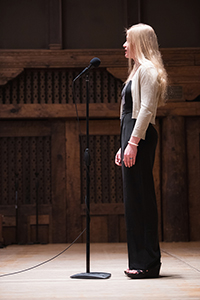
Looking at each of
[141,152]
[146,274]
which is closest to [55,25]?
[141,152]

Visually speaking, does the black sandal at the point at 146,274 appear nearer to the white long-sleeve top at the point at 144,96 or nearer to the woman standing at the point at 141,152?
the woman standing at the point at 141,152

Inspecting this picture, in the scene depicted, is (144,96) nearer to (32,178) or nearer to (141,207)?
(141,207)

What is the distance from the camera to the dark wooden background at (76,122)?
4.60 metres

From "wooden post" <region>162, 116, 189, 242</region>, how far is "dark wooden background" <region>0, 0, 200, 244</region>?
1 cm

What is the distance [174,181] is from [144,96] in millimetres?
2511

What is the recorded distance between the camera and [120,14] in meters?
4.77

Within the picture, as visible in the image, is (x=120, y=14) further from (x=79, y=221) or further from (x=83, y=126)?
(x=79, y=221)

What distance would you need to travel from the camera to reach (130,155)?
7.29 feet

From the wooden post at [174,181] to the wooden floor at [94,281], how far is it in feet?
2.25

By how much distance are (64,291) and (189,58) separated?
3518 millimetres

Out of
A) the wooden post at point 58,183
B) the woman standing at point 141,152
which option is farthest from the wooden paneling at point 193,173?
the woman standing at point 141,152

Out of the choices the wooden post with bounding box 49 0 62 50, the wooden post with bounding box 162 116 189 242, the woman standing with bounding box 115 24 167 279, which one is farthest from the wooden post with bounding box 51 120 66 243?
the woman standing with bounding box 115 24 167 279

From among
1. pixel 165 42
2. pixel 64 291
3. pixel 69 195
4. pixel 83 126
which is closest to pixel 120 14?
pixel 165 42

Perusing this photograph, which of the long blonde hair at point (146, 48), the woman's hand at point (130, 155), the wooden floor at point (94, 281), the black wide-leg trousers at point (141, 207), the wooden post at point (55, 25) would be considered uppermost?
the wooden post at point (55, 25)
